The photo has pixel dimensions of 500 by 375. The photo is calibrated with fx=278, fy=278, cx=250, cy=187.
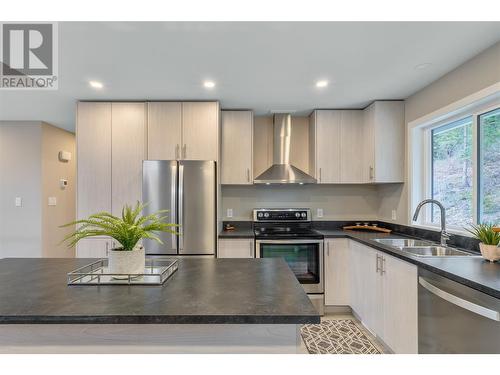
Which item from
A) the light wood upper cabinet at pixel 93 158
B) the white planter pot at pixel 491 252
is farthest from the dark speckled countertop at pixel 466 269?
the light wood upper cabinet at pixel 93 158

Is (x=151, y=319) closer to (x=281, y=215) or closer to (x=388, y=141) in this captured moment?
(x=281, y=215)

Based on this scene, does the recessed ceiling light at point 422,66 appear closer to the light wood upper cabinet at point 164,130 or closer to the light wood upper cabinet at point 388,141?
the light wood upper cabinet at point 388,141

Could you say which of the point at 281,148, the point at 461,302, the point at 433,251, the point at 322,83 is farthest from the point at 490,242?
the point at 281,148

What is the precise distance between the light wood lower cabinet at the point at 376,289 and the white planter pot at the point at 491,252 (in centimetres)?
40

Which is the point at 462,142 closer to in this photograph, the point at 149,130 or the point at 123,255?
the point at 123,255

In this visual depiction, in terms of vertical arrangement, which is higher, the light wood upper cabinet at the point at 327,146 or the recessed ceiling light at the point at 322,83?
the recessed ceiling light at the point at 322,83

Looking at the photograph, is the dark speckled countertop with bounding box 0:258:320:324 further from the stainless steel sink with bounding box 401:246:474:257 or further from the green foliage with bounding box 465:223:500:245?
the stainless steel sink with bounding box 401:246:474:257

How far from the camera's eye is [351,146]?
3359 millimetres

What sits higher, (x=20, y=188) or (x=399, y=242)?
(x=20, y=188)

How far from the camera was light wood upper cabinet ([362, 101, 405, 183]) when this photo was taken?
10.1 feet

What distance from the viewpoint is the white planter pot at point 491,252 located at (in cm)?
166

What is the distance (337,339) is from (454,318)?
1253 millimetres

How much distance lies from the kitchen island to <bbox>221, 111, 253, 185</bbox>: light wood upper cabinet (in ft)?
7.11

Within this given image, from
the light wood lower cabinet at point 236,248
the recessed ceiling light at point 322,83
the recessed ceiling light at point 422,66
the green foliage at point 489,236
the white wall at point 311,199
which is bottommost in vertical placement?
the light wood lower cabinet at point 236,248
